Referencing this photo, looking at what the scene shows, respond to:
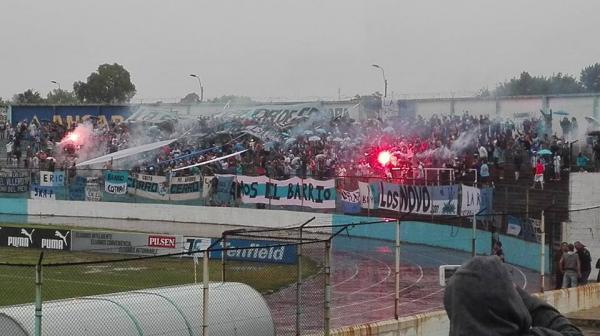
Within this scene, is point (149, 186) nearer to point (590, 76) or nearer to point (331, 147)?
point (331, 147)

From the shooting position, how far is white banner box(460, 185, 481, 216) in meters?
29.6

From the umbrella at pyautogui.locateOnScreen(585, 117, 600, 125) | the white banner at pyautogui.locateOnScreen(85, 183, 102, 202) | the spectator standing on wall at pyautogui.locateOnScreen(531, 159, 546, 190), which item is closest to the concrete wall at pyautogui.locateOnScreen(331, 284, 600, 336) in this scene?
the spectator standing on wall at pyautogui.locateOnScreen(531, 159, 546, 190)

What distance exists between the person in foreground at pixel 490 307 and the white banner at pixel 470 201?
2676cm

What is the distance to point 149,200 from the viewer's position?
152ft

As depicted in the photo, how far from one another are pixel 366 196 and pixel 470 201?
6.27 meters

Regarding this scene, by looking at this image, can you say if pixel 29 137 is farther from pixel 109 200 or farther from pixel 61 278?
pixel 61 278

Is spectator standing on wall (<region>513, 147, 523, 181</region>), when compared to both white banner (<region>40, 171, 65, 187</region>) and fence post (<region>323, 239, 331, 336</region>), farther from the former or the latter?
fence post (<region>323, 239, 331, 336</region>)

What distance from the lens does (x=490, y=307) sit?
2.89 metres

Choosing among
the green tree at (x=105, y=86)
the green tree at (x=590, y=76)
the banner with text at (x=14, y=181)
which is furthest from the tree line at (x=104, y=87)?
the banner with text at (x=14, y=181)

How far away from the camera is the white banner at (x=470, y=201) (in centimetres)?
2956

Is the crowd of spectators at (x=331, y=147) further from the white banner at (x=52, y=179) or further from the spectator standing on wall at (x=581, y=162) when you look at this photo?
the white banner at (x=52, y=179)

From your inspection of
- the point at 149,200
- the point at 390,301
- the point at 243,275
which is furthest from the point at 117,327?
the point at 149,200

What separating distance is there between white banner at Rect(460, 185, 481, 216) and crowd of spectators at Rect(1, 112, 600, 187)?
3.55 metres

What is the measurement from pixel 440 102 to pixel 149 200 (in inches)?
616
